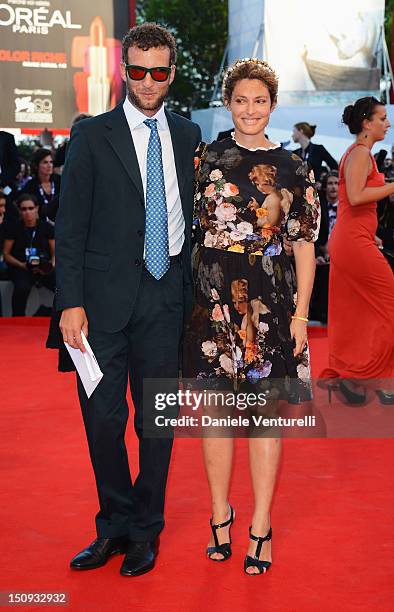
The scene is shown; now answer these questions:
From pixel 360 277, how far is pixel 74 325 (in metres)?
3.09

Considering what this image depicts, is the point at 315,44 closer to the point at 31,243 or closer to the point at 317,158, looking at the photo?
the point at 317,158

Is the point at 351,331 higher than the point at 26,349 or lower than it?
higher

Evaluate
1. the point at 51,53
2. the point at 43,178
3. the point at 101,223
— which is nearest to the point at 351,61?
the point at 51,53

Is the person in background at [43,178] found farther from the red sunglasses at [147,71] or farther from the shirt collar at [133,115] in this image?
the red sunglasses at [147,71]

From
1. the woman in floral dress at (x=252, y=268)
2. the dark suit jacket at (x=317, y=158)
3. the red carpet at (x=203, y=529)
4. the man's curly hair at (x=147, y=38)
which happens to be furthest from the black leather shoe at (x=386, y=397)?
the dark suit jacket at (x=317, y=158)

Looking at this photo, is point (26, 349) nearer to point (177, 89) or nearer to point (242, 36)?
point (242, 36)

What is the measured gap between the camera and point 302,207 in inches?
144

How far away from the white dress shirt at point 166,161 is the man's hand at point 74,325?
401 mm

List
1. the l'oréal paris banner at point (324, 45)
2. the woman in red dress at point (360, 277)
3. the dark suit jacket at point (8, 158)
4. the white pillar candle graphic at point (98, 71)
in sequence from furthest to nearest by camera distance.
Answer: the l'oréal paris banner at point (324, 45)
the white pillar candle graphic at point (98, 71)
the dark suit jacket at point (8, 158)
the woman in red dress at point (360, 277)

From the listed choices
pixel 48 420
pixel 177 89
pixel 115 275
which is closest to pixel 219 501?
pixel 115 275

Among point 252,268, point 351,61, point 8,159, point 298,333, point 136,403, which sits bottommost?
point 136,403

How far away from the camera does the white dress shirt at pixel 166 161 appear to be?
3.63 m

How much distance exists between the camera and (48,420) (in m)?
6.09

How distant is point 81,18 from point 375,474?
32.7 feet
